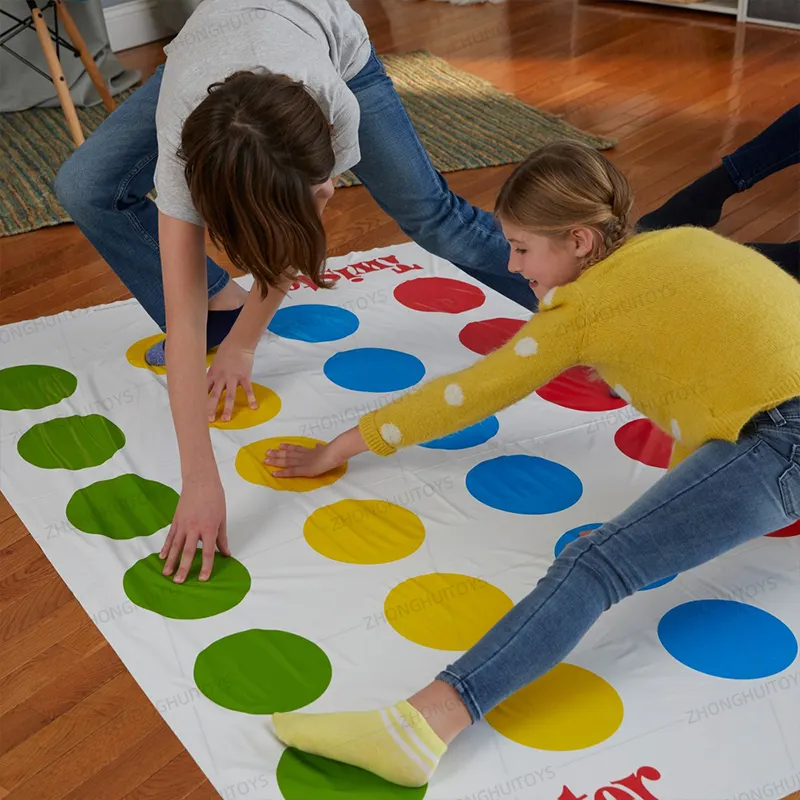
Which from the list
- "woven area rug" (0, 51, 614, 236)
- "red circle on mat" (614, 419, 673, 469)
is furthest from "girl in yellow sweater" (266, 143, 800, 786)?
"woven area rug" (0, 51, 614, 236)

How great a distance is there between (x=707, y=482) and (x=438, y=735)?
426 mm

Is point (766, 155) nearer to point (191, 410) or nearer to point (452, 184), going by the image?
point (452, 184)

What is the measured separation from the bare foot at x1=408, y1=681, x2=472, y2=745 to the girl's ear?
566 millimetres

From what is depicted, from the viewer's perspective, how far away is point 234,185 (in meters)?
1.13

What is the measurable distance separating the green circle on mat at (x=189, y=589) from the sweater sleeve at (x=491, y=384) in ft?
0.84

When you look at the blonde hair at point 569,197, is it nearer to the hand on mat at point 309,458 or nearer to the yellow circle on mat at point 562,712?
the hand on mat at point 309,458

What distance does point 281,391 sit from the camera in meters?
1.82

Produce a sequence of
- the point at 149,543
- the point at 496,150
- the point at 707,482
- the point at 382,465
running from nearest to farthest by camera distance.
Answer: the point at 707,482
the point at 149,543
the point at 382,465
the point at 496,150

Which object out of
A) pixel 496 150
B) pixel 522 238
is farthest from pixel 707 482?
pixel 496 150

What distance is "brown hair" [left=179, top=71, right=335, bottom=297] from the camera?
1.12 meters

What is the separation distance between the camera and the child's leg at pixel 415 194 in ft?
5.20

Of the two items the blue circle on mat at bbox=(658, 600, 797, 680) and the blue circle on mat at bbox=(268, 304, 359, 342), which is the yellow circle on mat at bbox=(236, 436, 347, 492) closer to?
the blue circle on mat at bbox=(268, 304, 359, 342)

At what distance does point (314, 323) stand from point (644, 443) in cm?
69

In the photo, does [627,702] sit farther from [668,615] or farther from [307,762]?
[307,762]
